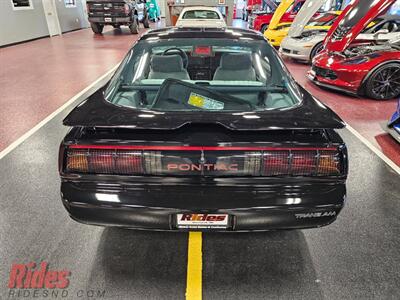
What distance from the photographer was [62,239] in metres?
2.20

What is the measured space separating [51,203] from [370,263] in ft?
8.26

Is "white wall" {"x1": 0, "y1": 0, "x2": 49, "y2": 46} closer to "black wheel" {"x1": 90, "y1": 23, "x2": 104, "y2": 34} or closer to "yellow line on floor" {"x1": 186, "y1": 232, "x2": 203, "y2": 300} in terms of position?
"black wheel" {"x1": 90, "y1": 23, "x2": 104, "y2": 34}

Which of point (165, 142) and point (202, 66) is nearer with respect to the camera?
point (165, 142)

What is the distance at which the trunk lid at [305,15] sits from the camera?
753cm

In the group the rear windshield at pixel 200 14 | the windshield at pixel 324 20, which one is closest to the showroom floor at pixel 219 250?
the windshield at pixel 324 20

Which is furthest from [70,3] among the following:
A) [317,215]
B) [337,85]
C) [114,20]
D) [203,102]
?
[317,215]

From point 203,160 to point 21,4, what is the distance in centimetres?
1321

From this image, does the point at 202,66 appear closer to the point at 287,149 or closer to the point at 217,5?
the point at 287,149

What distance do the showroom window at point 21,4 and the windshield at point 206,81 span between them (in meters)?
11.4

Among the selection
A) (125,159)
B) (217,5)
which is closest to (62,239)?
(125,159)

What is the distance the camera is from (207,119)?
157 centimetres

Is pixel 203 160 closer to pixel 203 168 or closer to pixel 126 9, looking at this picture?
pixel 203 168

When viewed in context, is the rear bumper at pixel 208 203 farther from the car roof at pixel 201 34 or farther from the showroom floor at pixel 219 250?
the car roof at pixel 201 34

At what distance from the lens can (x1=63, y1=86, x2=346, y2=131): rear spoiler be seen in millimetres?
1547
